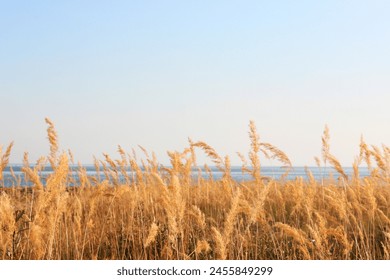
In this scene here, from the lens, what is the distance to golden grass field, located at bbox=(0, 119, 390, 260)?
2.28 metres

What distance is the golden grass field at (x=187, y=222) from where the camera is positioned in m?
2.28

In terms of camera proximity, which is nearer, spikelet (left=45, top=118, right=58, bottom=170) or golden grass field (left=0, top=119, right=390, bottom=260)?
golden grass field (left=0, top=119, right=390, bottom=260)

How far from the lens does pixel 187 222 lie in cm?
368

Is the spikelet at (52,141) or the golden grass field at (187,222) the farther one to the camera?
the spikelet at (52,141)

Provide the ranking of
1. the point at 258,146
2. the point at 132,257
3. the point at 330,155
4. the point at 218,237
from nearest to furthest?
1. the point at 218,237
2. the point at 132,257
3. the point at 258,146
4. the point at 330,155

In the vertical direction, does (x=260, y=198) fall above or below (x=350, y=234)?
above

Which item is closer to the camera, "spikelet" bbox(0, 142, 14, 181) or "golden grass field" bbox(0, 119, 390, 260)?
"golden grass field" bbox(0, 119, 390, 260)

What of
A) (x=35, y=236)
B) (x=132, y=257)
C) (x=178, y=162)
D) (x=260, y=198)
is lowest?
(x=132, y=257)

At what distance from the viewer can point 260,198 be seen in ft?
7.45

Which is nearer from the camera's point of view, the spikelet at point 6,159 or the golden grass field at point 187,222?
the golden grass field at point 187,222
